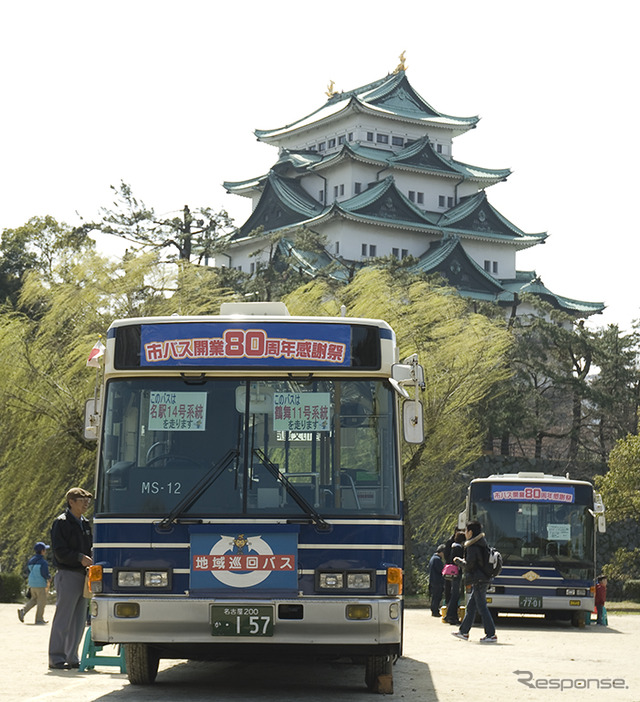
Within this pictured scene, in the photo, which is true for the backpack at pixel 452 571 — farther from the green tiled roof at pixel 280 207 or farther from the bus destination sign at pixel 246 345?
the green tiled roof at pixel 280 207

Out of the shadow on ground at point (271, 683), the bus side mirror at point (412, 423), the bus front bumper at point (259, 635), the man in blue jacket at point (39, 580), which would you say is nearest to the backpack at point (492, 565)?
the shadow on ground at point (271, 683)

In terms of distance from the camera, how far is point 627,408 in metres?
46.1

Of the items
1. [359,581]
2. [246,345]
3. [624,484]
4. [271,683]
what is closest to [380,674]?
[271,683]

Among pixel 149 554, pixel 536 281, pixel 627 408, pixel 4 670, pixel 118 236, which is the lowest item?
pixel 4 670

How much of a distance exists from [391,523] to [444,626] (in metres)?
10.2

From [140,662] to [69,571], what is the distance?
1444 mm

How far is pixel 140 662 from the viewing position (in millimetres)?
9328

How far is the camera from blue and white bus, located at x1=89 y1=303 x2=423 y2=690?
8383 millimetres

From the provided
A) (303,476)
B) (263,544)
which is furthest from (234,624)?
(303,476)

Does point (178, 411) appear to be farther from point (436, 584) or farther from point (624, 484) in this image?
point (624, 484)

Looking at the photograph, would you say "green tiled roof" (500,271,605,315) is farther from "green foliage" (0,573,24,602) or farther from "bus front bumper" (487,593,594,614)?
"bus front bumper" (487,593,594,614)

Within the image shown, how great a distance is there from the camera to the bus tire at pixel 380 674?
9.16 m

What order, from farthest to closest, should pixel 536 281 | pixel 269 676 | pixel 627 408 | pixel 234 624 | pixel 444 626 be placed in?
pixel 536 281 < pixel 627 408 < pixel 444 626 < pixel 269 676 < pixel 234 624

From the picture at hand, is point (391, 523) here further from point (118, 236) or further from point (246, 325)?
point (118, 236)
